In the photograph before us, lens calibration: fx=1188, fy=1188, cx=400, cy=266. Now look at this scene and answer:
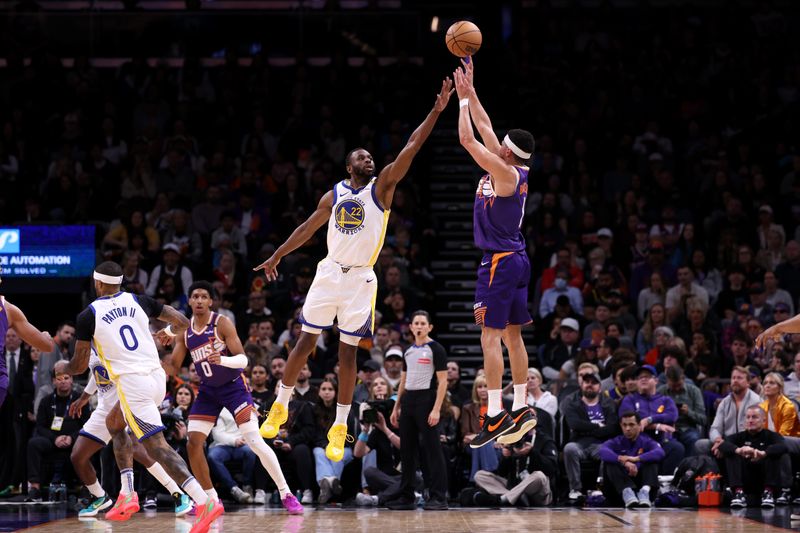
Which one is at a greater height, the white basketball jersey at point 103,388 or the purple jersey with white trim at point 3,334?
the purple jersey with white trim at point 3,334

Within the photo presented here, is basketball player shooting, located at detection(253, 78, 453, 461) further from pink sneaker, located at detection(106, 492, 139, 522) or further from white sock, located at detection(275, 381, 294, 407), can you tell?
pink sneaker, located at detection(106, 492, 139, 522)

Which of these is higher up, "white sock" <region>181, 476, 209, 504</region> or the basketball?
the basketball

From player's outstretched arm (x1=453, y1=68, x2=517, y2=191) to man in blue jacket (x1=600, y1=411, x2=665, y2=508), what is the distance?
5004 millimetres

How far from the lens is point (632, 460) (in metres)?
13.9

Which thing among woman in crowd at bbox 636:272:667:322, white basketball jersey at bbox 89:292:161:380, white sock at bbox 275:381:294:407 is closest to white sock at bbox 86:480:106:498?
white basketball jersey at bbox 89:292:161:380

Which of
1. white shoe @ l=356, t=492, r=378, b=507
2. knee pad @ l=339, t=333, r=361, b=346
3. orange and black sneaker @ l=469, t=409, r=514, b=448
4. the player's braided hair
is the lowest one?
white shoe @ l=356, t=492, r=378, b=507

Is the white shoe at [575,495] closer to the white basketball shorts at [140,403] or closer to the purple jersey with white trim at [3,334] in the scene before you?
the white basketball shorts at [140,403]

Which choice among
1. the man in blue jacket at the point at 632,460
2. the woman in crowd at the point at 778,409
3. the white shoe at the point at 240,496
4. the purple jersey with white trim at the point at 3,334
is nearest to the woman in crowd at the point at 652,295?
the woman in crowd at the point at 778,409

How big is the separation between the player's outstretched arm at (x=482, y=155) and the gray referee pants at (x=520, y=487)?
5006 mm

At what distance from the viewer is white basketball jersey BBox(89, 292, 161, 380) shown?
1078 centimetres

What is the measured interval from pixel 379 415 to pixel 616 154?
7.77 meters

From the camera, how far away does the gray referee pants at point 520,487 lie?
1388 centimetres

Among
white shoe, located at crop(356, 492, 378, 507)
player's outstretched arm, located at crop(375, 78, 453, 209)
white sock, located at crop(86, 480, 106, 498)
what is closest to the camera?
player's outstretched arm, located at crop(375, 78, 453, 209)

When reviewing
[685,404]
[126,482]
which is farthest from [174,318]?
[685,404]
